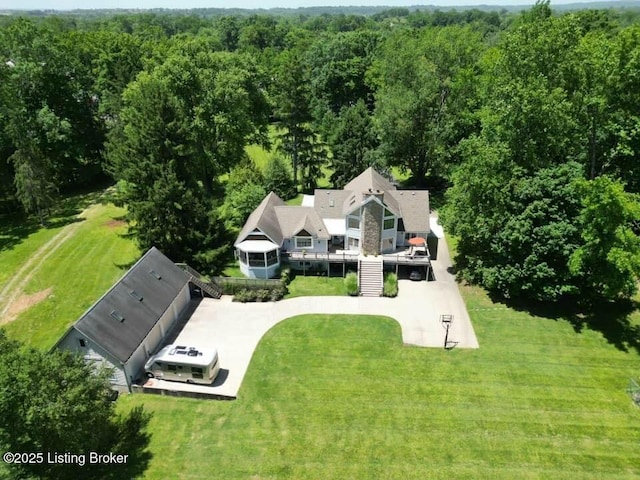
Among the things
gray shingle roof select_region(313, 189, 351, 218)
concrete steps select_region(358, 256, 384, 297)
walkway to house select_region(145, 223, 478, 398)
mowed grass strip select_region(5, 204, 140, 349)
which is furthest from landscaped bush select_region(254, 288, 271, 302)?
mowed grass strip select_region(5, 204, 140, 349)

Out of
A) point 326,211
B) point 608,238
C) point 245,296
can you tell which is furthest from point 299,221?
point 608,238

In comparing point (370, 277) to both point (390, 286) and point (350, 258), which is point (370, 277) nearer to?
point (390, 286)

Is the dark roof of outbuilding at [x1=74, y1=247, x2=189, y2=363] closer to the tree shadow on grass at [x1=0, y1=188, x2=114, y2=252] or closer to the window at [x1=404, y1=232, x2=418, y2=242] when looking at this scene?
the tree shadow on grass at [x1=0, y1=188, x2=114, y2=252]

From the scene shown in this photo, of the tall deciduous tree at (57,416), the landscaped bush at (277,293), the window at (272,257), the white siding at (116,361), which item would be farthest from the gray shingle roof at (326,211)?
the tall deciduous tree at (57,416)

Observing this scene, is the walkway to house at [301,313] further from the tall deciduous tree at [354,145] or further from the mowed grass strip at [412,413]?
the tall deciduous tree at [354,145]

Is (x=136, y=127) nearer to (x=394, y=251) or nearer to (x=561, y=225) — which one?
(x=394, y=251)

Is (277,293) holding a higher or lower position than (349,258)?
lower

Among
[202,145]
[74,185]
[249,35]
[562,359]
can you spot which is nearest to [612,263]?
[562,359]
